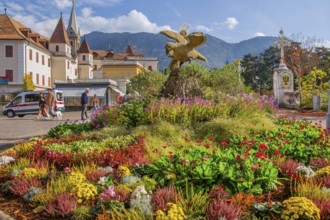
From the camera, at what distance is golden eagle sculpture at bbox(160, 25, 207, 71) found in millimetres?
14617

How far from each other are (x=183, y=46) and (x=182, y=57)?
1.65 ft

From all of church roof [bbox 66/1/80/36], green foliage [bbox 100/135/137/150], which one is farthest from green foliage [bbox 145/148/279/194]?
church roof [bbox 66/1/80/36]

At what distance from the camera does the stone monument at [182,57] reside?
14.1 meters

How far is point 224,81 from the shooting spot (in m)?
20.8

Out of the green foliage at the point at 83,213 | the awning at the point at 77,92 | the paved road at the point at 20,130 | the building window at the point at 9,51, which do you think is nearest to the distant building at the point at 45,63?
the building window at the point at 9,51

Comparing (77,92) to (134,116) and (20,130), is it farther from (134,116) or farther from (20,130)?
(134,116)

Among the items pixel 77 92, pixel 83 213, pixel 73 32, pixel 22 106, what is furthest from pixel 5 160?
pixel 73 32

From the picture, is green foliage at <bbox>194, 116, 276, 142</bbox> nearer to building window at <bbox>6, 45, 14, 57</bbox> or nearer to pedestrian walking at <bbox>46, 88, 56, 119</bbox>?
pedestrian walking at <bbox>46, 88, 56, 119</bbox>

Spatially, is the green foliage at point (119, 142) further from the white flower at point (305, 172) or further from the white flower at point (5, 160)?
the white flower at point (305, 172)

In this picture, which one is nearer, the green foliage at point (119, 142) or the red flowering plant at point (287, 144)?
the red flowering plant at point (287, 144)

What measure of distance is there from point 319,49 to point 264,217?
57974 mm

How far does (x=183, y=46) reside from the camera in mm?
15164

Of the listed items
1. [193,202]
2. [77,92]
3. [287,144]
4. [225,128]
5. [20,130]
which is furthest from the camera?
[77,92]

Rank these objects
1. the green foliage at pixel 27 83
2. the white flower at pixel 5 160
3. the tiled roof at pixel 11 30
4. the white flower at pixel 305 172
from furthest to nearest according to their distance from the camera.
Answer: the tiled roof at pixel 11 30 → the green foliage at pixel 27 83 → the white flower at pixel 5 160 → the white flower at pixel 305 172
